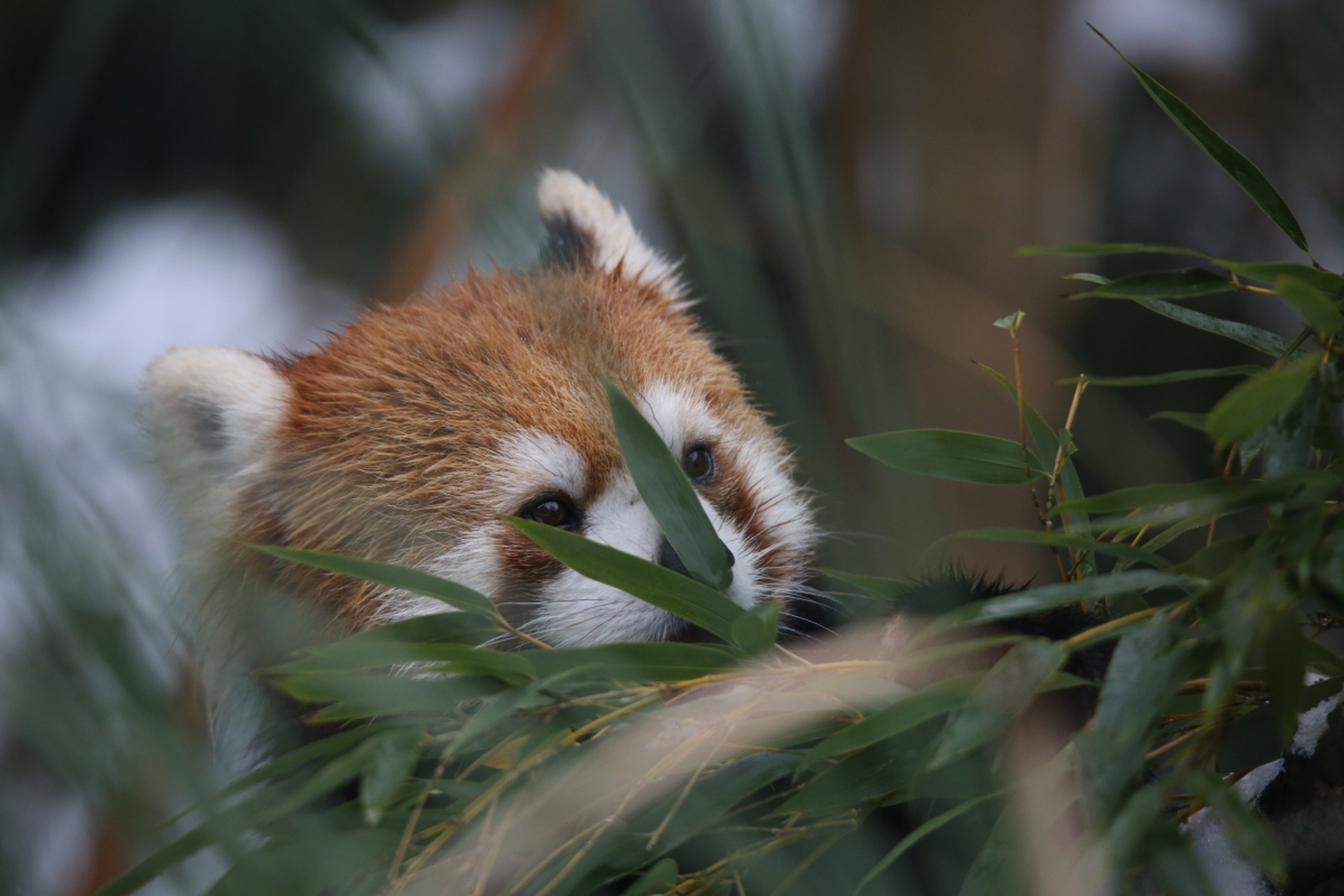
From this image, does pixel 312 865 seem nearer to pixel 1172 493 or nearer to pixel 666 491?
pixel 666 491

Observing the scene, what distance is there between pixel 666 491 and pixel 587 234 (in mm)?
1383

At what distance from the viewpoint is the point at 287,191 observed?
3.59 metres

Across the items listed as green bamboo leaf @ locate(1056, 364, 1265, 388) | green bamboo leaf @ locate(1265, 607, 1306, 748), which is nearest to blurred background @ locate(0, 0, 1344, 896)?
green bamboo leaf @ locate(1056, 364, 1265, 388)

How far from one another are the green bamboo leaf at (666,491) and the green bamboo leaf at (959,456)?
22 cm

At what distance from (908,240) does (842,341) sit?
2172 millimetres

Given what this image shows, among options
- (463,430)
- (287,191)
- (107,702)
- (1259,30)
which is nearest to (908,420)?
(107,702)

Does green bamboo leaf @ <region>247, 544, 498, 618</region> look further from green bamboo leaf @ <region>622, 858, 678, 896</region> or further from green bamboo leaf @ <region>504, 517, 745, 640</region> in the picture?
green bamboo leaf @ <region>622, 858, 678, 896</region>

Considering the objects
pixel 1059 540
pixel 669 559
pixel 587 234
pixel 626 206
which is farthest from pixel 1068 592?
pixel 587 234

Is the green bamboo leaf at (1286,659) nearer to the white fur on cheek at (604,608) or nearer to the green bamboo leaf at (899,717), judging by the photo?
the green bamboo leaf at (899,717)

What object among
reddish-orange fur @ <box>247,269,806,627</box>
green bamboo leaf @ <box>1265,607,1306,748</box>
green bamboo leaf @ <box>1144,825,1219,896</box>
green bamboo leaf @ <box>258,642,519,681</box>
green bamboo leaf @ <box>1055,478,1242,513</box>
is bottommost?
green bamboo leaf @ <box>1144,825,1219,896</box>

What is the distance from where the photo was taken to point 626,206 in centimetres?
203

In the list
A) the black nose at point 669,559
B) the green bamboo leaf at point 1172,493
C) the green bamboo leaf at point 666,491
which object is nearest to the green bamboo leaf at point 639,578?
the green bamboo leaf at point 666,491

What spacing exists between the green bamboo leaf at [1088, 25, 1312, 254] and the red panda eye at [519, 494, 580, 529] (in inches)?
43.4

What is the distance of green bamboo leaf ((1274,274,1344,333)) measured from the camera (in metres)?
0.68
